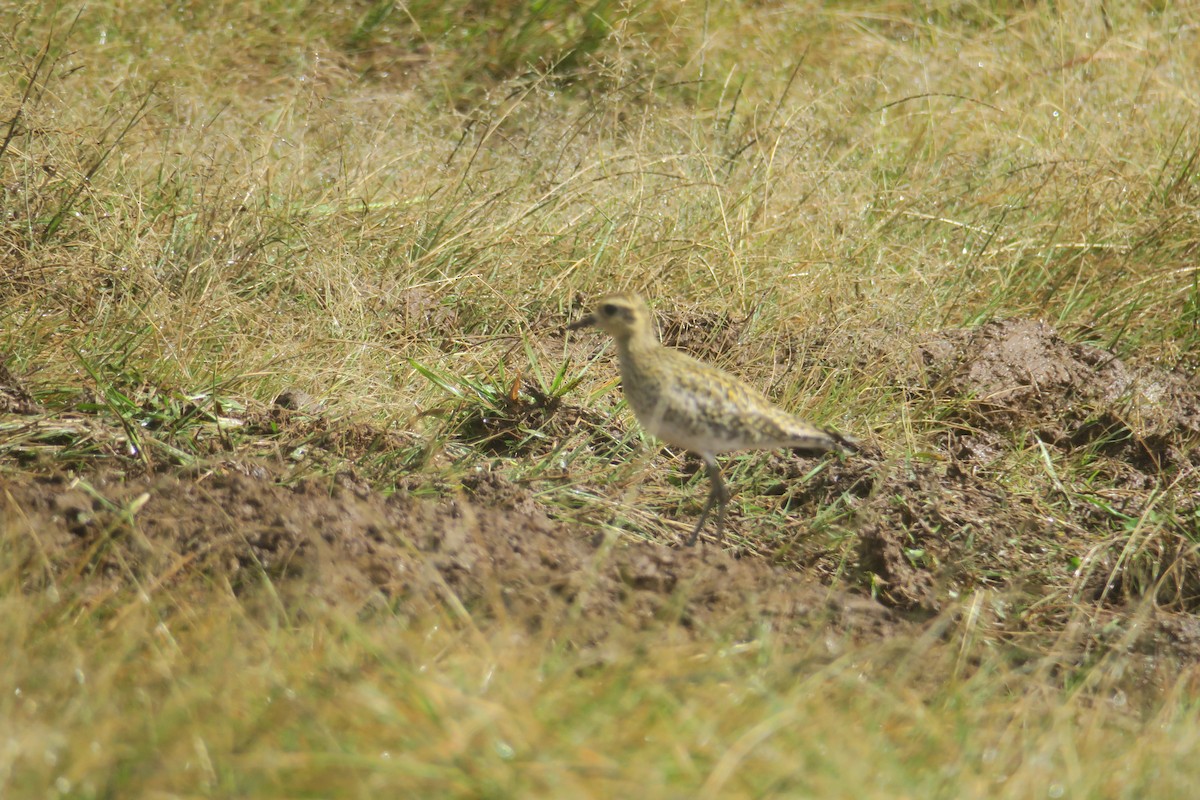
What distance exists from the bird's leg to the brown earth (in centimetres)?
9

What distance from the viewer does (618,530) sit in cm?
436

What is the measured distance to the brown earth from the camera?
363 centimetres

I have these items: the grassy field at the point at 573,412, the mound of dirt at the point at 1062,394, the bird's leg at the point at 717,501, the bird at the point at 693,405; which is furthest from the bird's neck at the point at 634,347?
the mound of dirt at the point at 1062,394

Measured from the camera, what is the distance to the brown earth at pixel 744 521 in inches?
143

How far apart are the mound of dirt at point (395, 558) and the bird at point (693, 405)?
0.41m

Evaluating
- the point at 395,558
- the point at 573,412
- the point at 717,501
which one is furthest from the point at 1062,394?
the point at 395,558

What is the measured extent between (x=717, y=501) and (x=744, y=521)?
0.25 metres

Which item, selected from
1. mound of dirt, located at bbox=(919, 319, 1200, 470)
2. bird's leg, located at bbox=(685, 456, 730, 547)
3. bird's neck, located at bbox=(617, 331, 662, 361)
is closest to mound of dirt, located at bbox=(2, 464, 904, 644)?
bird's leg, located at bbox=(685, 456, 730, 547)

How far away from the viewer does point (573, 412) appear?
16.4 ft

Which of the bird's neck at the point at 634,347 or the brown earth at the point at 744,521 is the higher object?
the bird's neck at the point at 634,347

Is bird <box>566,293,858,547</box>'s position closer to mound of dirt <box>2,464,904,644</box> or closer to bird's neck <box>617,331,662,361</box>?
bird's neck <box>617,331,662,361</box>

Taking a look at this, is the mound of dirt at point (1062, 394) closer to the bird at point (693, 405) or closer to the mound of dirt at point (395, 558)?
the bird at point (693, 405)

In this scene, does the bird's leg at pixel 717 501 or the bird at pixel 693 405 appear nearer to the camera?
the bird at pixel 693 405

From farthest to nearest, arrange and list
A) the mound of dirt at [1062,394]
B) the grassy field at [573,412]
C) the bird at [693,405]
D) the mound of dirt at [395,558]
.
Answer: the mound of dirt at [1062,394], the bird at [693,405], the mound of dirt at [395,558], the grassy field at [573,412]
